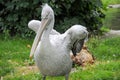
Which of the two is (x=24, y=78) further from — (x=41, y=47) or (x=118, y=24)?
(x=118, y=24)

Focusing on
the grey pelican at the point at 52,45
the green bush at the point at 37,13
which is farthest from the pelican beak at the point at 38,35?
the green bush at the point at 37,13

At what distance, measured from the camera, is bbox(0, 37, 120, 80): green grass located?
713 centimetres

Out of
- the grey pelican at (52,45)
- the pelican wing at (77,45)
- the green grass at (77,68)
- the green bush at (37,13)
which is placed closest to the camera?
the grey pelican at (52,45)

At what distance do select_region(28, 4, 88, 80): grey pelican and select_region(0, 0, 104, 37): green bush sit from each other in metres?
5.06

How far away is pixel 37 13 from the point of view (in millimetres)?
11023

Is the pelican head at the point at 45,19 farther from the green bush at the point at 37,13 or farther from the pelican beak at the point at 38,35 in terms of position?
the green bush at the point at 37,13

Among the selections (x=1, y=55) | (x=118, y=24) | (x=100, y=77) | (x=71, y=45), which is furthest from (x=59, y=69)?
(x=118, y=24)

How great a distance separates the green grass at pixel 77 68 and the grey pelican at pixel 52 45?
119cm

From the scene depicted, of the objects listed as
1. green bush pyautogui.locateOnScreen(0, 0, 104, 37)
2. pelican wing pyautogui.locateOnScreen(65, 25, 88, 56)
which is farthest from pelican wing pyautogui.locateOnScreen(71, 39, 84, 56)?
green bush pyautogui.locateOnScreen(0, 0, 104, 37)

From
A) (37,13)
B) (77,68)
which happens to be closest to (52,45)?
(77,68)

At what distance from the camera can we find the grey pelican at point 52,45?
5578mm

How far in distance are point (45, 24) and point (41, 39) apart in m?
0.23

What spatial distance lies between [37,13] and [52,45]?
17.9 ft

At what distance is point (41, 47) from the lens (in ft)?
18.3
